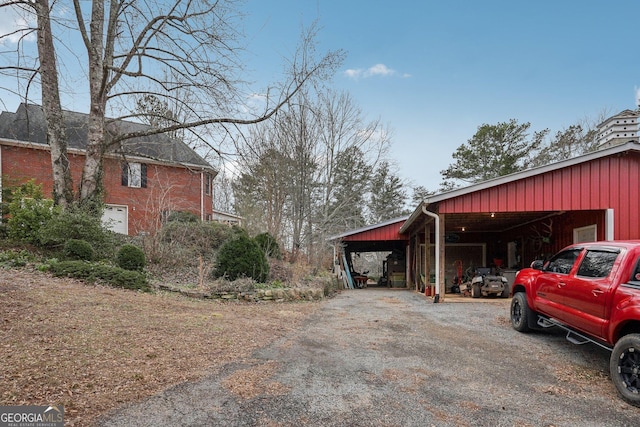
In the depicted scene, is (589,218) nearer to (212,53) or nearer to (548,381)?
(548,381)

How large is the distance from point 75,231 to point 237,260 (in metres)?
4.22

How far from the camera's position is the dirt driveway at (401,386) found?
281 centimetres

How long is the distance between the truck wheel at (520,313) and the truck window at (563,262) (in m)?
0.78

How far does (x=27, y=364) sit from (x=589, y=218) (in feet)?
41.7

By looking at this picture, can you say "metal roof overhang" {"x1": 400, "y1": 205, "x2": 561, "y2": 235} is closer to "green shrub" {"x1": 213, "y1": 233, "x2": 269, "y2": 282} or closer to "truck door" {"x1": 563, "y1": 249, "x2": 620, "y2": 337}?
"green shrub" {"x1": 213, "y1": 233, "x2": 269, "y2": 282}

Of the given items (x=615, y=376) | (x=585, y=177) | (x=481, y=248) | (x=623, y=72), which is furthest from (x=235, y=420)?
(x=623, y=72)

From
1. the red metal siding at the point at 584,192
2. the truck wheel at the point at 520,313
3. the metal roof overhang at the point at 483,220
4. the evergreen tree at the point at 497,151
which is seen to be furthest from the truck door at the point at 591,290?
the evergreen tree at the point at 497,151

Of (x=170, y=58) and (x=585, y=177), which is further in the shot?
(x=170, y=58)

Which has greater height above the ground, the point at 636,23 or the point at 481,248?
the point at 636,23

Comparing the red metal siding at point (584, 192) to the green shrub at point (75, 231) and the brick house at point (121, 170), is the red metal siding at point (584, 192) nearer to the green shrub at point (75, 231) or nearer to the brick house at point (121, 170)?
the green shrub at point (75, 231)

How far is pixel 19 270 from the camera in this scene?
24.3ft

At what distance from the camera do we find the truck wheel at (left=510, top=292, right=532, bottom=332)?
5.92m

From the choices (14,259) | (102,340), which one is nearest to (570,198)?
(102,340)

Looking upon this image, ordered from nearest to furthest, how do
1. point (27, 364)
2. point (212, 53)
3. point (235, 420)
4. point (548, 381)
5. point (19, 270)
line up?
point (235, 420) → point (27, 364) → point (548, 381) → point (19, 270) → point (212, 53)
